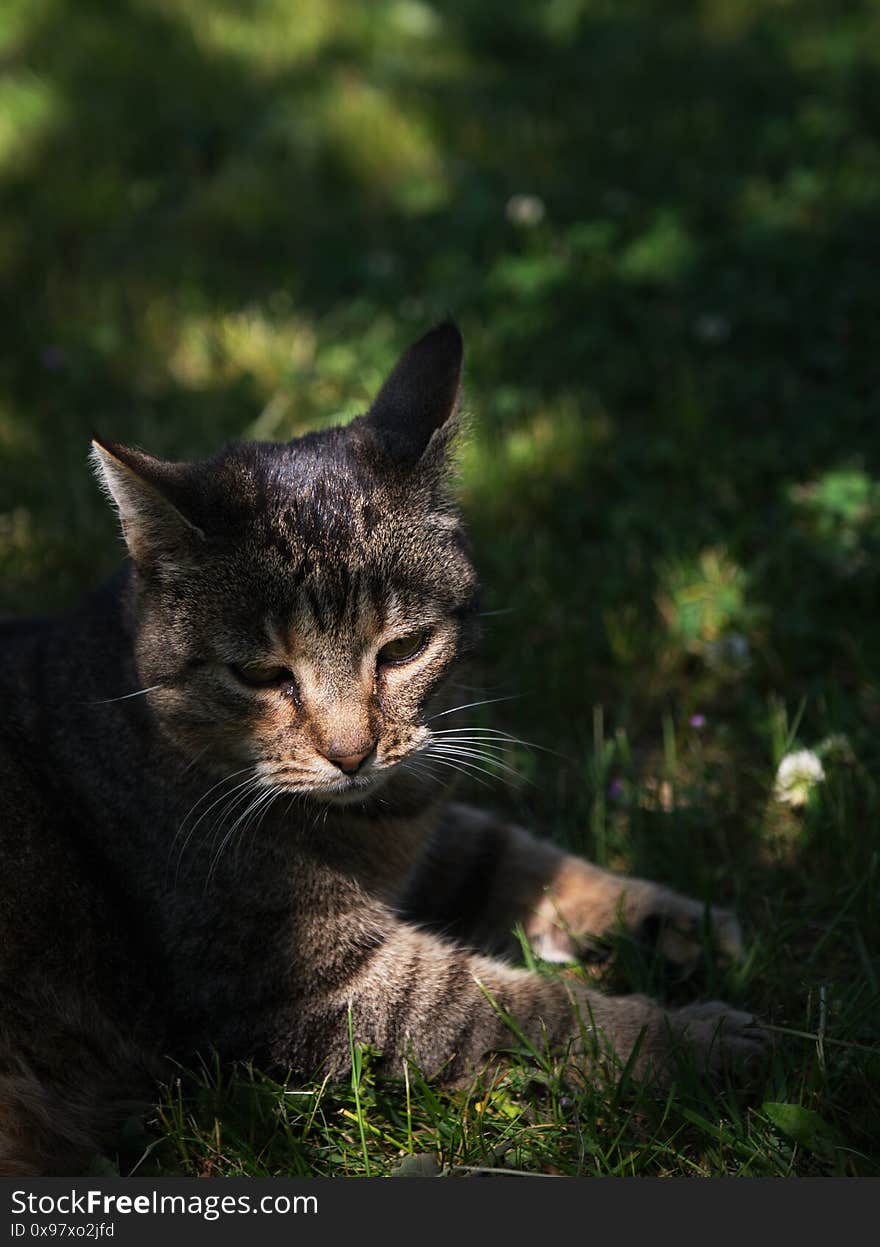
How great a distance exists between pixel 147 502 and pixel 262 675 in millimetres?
374

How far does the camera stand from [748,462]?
150 inches

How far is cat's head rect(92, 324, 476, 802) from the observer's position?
2.14 metres

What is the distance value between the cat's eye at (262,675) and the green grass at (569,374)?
0.72 metres

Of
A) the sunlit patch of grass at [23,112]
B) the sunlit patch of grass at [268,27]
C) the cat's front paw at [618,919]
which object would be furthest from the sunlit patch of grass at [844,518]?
the sunlit patch of grass at [268,27]

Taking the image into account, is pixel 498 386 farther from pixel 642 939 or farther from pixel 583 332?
pixel 642 939

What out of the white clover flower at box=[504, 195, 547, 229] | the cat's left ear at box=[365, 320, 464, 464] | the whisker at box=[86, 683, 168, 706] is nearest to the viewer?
the whisker at box=[86, 683, 168, 706]

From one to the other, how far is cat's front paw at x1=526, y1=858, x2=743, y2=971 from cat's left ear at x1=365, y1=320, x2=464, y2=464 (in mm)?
1003

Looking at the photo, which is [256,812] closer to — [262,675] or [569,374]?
[262,675]

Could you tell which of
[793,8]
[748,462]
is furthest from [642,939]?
[793,8]

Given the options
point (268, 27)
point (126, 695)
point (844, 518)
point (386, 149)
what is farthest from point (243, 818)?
point (268, 27)

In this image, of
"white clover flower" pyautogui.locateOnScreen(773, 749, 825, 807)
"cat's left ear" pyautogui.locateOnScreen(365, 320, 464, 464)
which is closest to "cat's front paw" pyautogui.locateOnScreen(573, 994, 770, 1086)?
"white clover flower" pyautogui.locateOnScreen(773, 749, 825, 807)

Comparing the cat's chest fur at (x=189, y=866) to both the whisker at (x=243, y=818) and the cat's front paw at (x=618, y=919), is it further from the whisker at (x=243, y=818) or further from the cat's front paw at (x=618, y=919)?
the cat's front paw at (x=618, y=919)

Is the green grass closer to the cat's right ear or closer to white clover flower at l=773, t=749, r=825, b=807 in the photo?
white clover flower at l=773, t=749, r=825, b=807

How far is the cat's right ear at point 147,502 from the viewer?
2.03 metres
